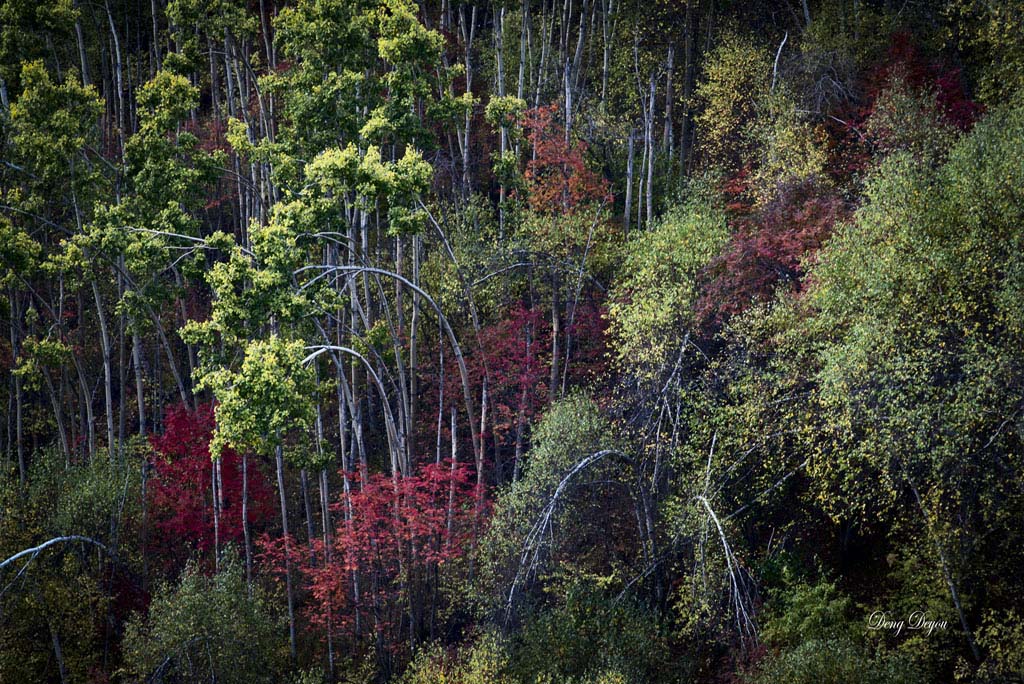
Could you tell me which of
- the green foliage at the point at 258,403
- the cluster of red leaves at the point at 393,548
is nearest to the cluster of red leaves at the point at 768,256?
the cluster of red leaves at the point at 393,548

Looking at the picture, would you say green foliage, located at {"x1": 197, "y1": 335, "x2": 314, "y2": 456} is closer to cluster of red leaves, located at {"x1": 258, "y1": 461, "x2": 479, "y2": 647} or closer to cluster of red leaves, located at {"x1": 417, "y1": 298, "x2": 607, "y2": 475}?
cluster of red leaves, located at {"x1": 258, "y1": 461, "x2": 479, "y2": 647}

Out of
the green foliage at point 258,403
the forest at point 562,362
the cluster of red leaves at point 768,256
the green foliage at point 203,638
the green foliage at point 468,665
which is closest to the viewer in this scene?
the forest at point 562,362

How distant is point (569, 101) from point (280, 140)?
5463 millimetres

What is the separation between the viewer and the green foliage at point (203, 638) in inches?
595

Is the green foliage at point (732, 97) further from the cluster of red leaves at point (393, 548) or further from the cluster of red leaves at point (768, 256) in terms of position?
the cluster of red leaves at point (393, 548)

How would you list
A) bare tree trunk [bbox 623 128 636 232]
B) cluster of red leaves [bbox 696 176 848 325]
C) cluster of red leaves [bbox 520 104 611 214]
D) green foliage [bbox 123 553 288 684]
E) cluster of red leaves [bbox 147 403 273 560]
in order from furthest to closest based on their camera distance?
bare tree trunk [bbox 623 128 636 232] → cluster of red leaves [bbox 520 104 611 214] → cluster of red leaves [bbox 147 403 273 560] → cluster of red leaves [bbox 696 176 848 325] → green foliage [bbox 123 553 288 684]

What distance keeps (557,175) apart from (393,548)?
7.48 meters

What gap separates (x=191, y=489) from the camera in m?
19.2

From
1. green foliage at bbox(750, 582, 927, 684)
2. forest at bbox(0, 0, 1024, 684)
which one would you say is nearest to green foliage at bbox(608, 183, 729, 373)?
forest at bbox(0, 0, 1024, 684)

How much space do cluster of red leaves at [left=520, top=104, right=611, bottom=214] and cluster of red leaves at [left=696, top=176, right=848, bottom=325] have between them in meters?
3.41

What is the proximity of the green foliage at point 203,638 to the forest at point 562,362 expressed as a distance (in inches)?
2.6

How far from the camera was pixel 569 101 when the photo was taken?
19953 millimetres

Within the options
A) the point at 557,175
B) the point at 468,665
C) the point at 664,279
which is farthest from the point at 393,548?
the point at 557,175

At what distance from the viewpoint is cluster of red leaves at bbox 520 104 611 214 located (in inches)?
760
